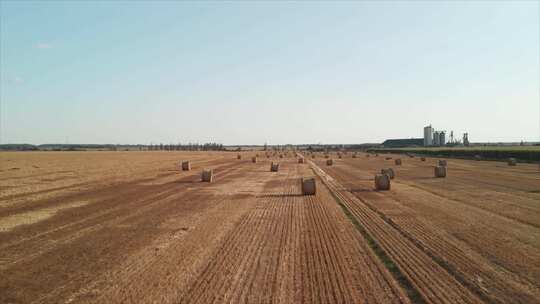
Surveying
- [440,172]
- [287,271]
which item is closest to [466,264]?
[287,271]

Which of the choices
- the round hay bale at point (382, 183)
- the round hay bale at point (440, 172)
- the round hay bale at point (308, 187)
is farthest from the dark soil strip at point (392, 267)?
the round hay bale at point (440, 172)

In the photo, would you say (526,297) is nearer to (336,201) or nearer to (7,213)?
(336,201)

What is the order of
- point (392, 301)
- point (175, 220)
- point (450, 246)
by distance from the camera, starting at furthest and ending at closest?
point (175, 220)
point (450, 246)
point (392, 301)

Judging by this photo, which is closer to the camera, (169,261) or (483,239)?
(169,261)

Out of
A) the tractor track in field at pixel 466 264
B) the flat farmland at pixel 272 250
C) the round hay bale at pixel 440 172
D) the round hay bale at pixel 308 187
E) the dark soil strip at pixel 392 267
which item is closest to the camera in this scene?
the dark soil strip at pixel 392 267

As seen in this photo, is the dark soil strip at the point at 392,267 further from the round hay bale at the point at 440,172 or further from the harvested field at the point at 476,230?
the round hay bale at the point at 440,172

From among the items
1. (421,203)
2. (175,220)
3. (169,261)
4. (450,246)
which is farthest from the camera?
(421,203)

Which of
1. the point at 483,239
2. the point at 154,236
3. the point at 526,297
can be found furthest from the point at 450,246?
the point at 154,236

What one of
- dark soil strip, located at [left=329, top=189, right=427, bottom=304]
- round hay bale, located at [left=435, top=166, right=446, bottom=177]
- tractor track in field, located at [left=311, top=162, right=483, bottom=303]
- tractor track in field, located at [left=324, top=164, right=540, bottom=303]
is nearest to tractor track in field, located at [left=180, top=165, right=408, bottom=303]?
dark soil strip, located at [left=329, top=189, right=427, bottom=304]
